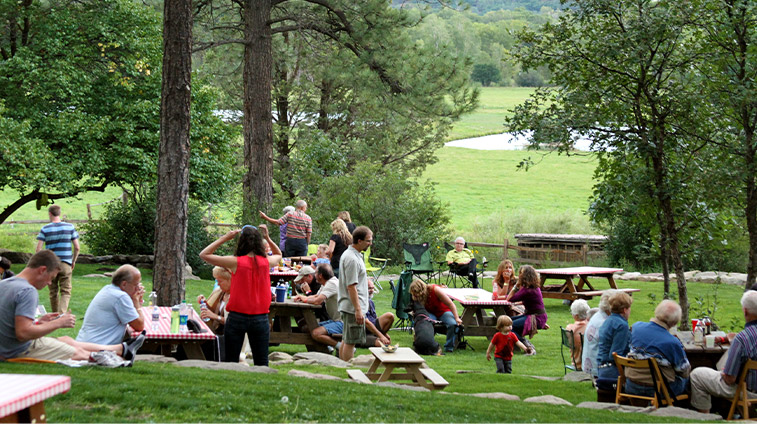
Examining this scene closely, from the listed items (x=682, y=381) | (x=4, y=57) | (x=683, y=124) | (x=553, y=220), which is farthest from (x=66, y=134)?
(x=553, y=220)

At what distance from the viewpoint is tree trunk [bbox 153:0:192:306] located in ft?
31.0

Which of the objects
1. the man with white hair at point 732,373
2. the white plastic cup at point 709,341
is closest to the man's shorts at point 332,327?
the white plastic cup at point 709,341

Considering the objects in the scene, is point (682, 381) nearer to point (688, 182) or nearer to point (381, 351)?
point (381, 351)

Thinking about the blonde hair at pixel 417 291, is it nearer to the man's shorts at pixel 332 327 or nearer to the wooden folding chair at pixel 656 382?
the man's shorts at pixel 332 327

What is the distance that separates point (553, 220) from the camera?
3066 centimetres

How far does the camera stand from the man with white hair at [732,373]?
598 centimetres

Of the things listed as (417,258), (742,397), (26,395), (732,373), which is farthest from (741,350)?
(417,258)

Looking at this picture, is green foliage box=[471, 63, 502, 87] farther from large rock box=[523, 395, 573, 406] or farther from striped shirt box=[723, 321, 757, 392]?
striped shirt box=[723, 321, 757, 392]

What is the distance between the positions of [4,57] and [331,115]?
45.4 feet

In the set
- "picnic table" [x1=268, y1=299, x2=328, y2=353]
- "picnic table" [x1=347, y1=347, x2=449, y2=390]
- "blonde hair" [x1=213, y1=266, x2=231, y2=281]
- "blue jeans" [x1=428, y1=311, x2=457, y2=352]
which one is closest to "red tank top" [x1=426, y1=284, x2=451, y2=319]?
"blue jeans" [x1=428, y1=311, x2=457, y2=352]

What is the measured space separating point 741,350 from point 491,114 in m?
76.8

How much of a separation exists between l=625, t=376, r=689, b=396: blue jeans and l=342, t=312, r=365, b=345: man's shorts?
264 centimetres

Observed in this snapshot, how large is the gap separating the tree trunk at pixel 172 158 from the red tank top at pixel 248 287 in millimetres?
3340

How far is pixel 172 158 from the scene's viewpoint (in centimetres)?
950
